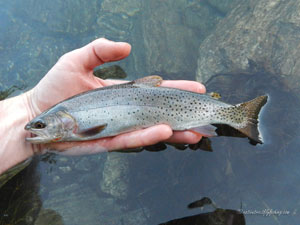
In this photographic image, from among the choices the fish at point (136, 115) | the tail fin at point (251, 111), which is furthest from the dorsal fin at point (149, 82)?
the tail fin at point (251, 111)

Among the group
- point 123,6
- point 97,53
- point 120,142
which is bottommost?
Answer: point 120,142

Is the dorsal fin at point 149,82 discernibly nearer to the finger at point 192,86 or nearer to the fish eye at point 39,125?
the finger at point 192,86

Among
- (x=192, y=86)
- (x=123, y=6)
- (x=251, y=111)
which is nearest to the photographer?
(x=251, y=111)

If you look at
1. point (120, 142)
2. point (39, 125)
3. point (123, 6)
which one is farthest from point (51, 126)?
point (123, 6)

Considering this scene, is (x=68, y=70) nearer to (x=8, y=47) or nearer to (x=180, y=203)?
(x=180, y=203)

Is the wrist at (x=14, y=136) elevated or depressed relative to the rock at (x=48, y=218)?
elevated

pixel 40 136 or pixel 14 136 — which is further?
pixel 14 136

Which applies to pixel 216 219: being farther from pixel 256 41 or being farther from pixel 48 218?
pixel 256 41
